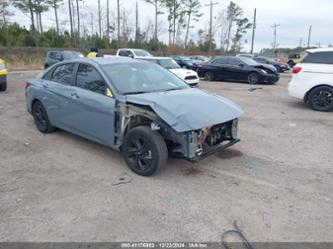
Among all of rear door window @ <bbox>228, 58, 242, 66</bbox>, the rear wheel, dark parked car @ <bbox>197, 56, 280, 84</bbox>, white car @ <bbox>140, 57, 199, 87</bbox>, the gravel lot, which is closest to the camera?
the gravel lot

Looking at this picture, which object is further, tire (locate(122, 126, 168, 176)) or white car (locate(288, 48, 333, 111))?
white car (locate(288, 48, 333, 111))

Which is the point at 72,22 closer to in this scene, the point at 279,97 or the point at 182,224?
the point at 279,97

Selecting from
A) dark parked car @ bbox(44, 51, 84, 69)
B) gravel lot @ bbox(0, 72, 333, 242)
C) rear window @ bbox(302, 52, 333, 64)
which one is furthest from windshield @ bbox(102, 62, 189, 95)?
dark parked car @ bbox(44, 51, 84, 69)

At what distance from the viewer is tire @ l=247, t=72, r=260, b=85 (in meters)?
14.0

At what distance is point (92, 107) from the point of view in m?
4.18

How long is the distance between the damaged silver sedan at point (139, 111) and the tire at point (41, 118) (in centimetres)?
31

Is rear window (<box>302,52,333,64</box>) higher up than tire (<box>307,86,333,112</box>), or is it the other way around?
rear window (<box>302,52,333,64</box>)

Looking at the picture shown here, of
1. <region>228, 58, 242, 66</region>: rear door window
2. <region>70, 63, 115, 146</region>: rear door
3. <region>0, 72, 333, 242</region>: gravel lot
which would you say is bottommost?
<region>0, 72, 333, 242</region>: gravel lot

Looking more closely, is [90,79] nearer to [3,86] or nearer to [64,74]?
[64,74]

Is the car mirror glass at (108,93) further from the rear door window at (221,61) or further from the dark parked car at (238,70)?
the rear door window at (221,61)

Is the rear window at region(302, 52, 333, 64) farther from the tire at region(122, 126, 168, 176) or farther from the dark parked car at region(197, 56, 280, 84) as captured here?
the tire at region(122, 126, 168, 176)

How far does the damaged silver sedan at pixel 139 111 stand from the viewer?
139 inches

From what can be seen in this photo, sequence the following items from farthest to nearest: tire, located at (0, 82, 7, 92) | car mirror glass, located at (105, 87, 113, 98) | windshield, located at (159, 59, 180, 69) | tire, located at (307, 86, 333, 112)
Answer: windshield, located at (159, 59, 180, 69) < tire, located at (0, 82, 7, 92) < tire, located at (307, 86, 333, 112) < car mirror glass, located at (105, 87, 113, 98)

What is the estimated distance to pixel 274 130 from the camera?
6.03 m
